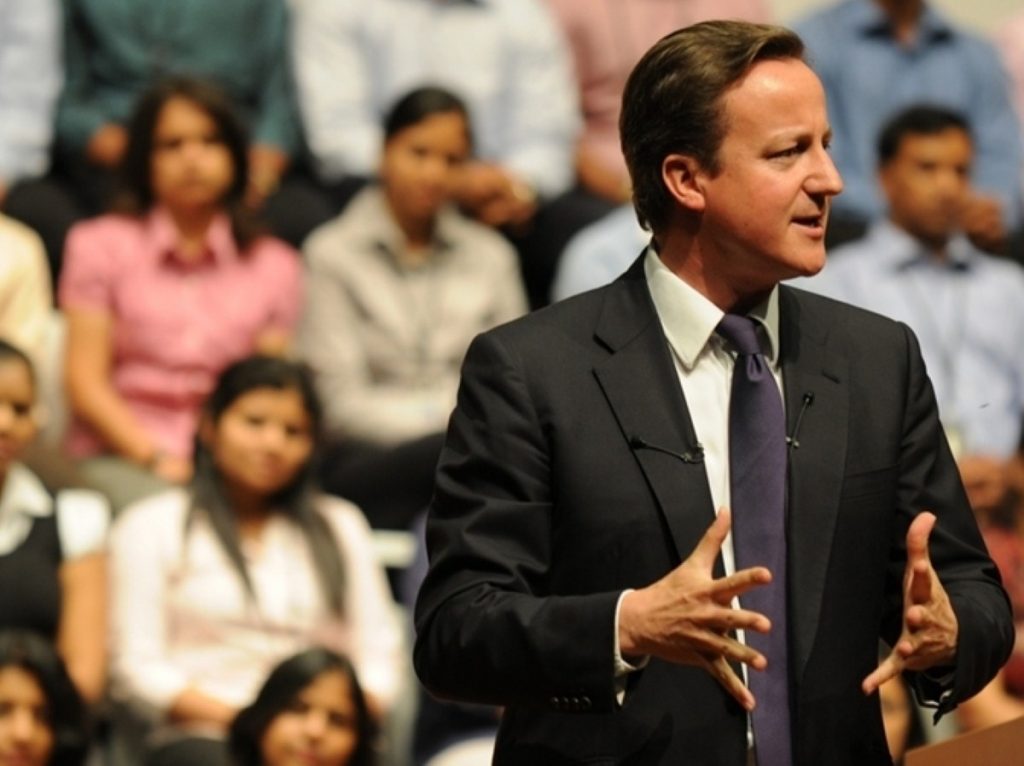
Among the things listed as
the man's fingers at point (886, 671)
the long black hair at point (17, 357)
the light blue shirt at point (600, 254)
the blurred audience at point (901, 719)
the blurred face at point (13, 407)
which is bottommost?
the blurred audience at point (901, 719)

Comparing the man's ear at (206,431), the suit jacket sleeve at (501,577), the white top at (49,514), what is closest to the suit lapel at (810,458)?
the suit jacket sleeve at (501,577)

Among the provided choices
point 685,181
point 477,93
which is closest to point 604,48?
Answer: point 477,93

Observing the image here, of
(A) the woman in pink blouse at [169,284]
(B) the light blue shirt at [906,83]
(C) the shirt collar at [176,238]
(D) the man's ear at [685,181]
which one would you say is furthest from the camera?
(B) the light blue shirt at [906,83]

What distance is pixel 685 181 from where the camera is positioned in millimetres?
2223

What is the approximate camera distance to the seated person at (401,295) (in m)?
4.70

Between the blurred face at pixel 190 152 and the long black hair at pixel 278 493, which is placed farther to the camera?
the blurred face at pixel 190 152

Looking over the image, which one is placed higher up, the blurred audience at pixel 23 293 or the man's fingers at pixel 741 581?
the blurred audience at pixel 23 293

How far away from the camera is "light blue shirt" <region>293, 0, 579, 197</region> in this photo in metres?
5.39

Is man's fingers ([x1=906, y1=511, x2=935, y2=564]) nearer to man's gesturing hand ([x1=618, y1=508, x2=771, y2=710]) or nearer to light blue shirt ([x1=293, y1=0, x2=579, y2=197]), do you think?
man's gesturing hand ([x1=618, y1=508, x2=771, y2=710])

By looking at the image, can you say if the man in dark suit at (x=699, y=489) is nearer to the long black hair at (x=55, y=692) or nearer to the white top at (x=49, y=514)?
the long black hair at (x=55, y=692)

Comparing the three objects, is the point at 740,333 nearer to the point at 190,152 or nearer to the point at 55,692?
the point at 55,692

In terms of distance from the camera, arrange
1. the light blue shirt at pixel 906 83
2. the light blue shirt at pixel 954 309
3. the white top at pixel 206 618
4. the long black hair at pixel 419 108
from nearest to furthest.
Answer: the white top at pixel 206 618 → the long black hair at pixel 419 108 → the light blue shirt at pixel 954 309 → the light blue shirt at pixel 906 83

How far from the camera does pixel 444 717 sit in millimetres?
4137

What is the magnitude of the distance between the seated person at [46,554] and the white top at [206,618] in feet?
0.27
